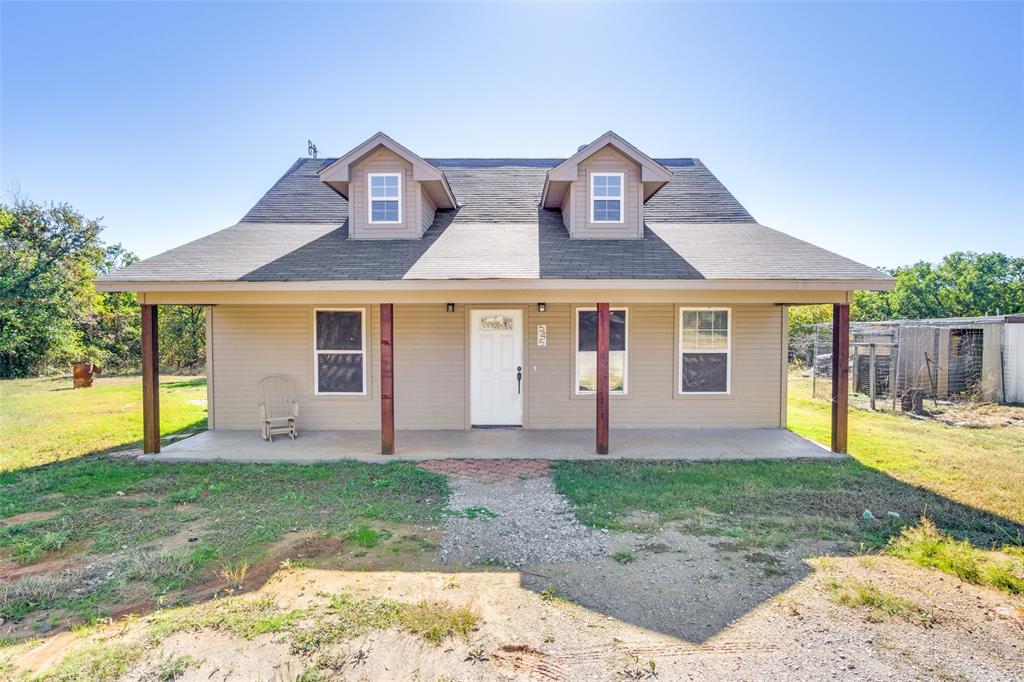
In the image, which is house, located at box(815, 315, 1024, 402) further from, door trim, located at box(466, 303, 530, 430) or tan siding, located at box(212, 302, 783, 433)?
door trim, located at box(466, 303, 530, 430)

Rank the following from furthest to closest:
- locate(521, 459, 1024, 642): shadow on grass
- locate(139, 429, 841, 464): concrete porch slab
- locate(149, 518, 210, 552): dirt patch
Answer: locate(139, 429, 841, 464): concrete porch slab, locate(149, 518, 210, 552): dirt patch, locate(521, 459, 1024, 642): shadow on grass

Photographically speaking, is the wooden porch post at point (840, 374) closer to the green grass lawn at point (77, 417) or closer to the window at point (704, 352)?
the window at point (704, 352)

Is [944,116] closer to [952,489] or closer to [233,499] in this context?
[952,489]

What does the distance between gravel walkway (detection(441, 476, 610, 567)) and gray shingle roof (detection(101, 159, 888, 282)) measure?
2.96 m

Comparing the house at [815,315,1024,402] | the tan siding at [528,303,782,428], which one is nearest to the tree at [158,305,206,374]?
the tan siding at [528,303,782,428]

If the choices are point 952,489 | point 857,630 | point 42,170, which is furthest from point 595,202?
point 42,170

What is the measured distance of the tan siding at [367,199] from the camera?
8727 millimetres

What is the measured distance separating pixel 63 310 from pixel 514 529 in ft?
78.7

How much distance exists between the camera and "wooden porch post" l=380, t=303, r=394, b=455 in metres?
7.00

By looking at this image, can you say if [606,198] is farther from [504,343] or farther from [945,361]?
[945,361]

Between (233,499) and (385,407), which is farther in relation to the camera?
(385,407)

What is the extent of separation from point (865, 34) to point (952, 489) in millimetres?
9906

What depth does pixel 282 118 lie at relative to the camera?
1170cm

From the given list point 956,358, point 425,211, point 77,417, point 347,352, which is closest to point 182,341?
point 77,417
